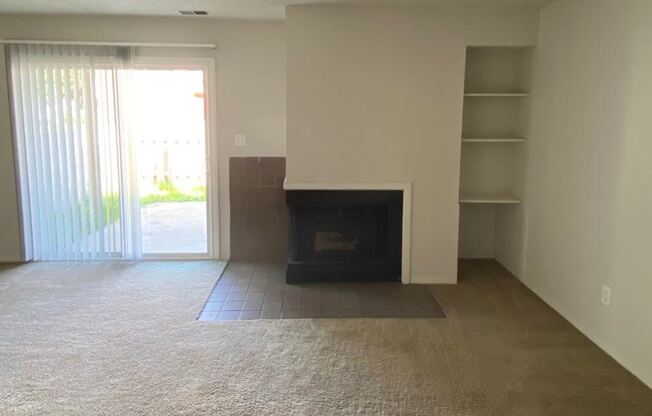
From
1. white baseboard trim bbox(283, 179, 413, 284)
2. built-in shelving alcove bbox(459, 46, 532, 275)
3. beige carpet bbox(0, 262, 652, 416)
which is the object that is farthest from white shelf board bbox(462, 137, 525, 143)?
beige carpet bbox(0, 262, 652, 416)

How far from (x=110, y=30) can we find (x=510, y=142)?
151 inches

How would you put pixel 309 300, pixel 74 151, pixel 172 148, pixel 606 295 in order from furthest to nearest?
pixel 172 148 < pixel 74 151 < pixel 309 300 < pixel 606 295

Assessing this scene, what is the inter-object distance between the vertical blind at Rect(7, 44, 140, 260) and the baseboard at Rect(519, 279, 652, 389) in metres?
3.71

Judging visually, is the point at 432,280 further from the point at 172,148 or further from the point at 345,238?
the point at 172,148

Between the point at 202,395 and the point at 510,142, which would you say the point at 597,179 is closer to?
the point at 510,142

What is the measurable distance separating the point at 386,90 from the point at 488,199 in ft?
4.39

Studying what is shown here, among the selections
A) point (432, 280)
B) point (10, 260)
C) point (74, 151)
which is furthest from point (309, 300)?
point (10, 260)

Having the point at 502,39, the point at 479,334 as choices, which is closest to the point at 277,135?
the point at 502,39

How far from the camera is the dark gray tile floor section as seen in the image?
12.4 feet

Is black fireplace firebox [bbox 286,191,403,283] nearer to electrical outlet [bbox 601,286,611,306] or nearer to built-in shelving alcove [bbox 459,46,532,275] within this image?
built-in shelving alcove [bbox 459,46,532,275]

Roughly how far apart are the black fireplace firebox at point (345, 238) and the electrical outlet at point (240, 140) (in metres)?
0.99

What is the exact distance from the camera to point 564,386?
2764 millimetres

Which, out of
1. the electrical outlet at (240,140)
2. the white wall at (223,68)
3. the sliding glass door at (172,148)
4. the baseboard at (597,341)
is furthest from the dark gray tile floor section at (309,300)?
the electrical outlet at (240,140)

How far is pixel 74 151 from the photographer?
4.95 metres
